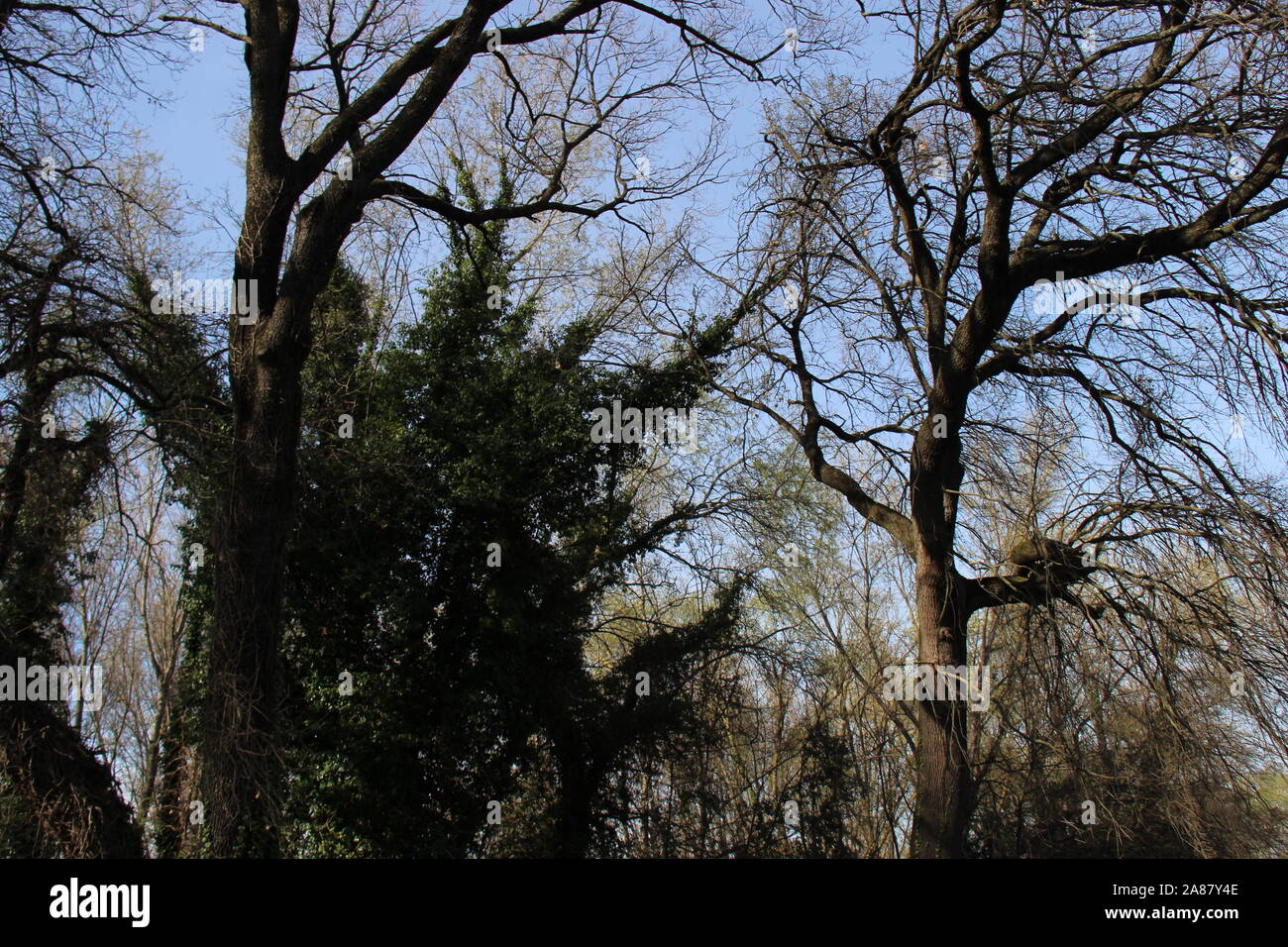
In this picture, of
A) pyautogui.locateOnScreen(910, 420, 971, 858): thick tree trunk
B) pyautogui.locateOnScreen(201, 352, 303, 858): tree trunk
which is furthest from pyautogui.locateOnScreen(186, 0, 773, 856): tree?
pyautogui.locateOnScreen(910, 420, 971, 858): thick tree trunk

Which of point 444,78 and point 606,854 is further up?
point 444,78

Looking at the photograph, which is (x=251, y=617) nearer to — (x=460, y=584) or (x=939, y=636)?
Answer: (x=460, y=584)

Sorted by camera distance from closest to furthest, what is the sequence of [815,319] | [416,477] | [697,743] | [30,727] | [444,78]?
[30,727], [444,78], [815,319], [416,477], [697,743]

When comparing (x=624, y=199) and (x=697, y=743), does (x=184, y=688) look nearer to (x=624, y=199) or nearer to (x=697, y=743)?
(x=697, y=743)

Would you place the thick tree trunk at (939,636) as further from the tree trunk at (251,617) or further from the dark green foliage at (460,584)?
the tree trunk at (251,617)

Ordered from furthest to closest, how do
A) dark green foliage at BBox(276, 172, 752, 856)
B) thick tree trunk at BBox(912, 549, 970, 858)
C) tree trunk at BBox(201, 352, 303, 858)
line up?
dark green foliage at BBox(276, 172, 752, 856)
thick tree trunk at BBox(912, 549, 970, 858)
tree trunk at BBox(201, 352, 303, 858)

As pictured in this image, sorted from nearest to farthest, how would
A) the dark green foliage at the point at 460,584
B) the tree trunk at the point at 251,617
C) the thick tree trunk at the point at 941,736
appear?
the tree trunk at the point at 251,617 < the thick tree trunk at the point at 941,736 < the dark green foliage at the point at 460,584

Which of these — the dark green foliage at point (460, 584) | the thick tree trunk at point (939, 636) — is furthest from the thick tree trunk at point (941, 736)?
the dark green foliage at point (460, 584)

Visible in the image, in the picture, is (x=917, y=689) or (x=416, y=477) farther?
(x=416, y=477)

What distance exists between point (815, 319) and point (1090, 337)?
304 centimetres

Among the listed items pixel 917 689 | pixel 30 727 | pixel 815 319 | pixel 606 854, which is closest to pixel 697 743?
pixel 606 854

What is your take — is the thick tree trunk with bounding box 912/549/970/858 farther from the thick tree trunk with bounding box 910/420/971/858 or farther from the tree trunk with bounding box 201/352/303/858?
the tree trunk with bounding box 201/352/303/858

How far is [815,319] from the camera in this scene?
11.8 meters

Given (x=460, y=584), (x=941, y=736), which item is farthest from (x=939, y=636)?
(x=460, y=584)
